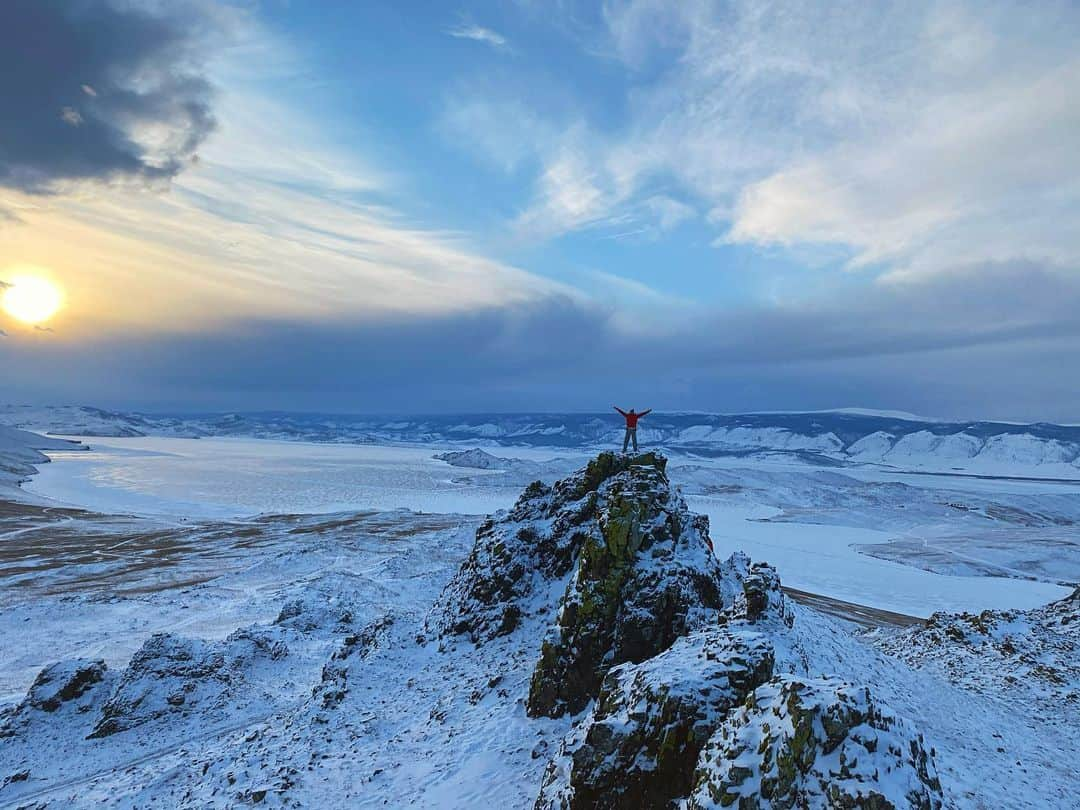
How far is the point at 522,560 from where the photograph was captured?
81.8 feet

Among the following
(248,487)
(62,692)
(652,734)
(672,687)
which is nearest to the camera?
(652,734)

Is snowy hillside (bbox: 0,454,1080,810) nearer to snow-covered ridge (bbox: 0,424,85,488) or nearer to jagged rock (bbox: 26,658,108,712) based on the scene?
jagged rock (bbox: 26,658,108,712)

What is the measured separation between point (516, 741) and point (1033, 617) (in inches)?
1241

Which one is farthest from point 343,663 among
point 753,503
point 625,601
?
point 753,503

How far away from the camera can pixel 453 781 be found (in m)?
14.0

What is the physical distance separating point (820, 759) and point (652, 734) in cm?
307

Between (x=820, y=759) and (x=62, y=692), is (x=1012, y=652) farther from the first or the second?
(x=62, y=692)

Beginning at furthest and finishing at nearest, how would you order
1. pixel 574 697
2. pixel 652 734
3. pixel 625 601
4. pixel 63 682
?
pixel 63 682
pixel 625 601
pixel 574 697
pixel 652 734

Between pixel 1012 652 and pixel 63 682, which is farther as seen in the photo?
pixel 1012 652

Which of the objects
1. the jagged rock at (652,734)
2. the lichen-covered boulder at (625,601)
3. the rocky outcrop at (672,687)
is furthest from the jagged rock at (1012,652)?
the jagged rock at (652,734)

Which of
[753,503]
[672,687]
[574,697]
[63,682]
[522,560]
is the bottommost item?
[753,503]

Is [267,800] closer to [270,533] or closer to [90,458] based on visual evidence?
[270,533]

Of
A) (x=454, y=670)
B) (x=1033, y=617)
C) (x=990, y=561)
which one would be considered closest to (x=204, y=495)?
(x=454, y=670)

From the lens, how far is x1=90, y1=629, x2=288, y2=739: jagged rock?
880 inches
